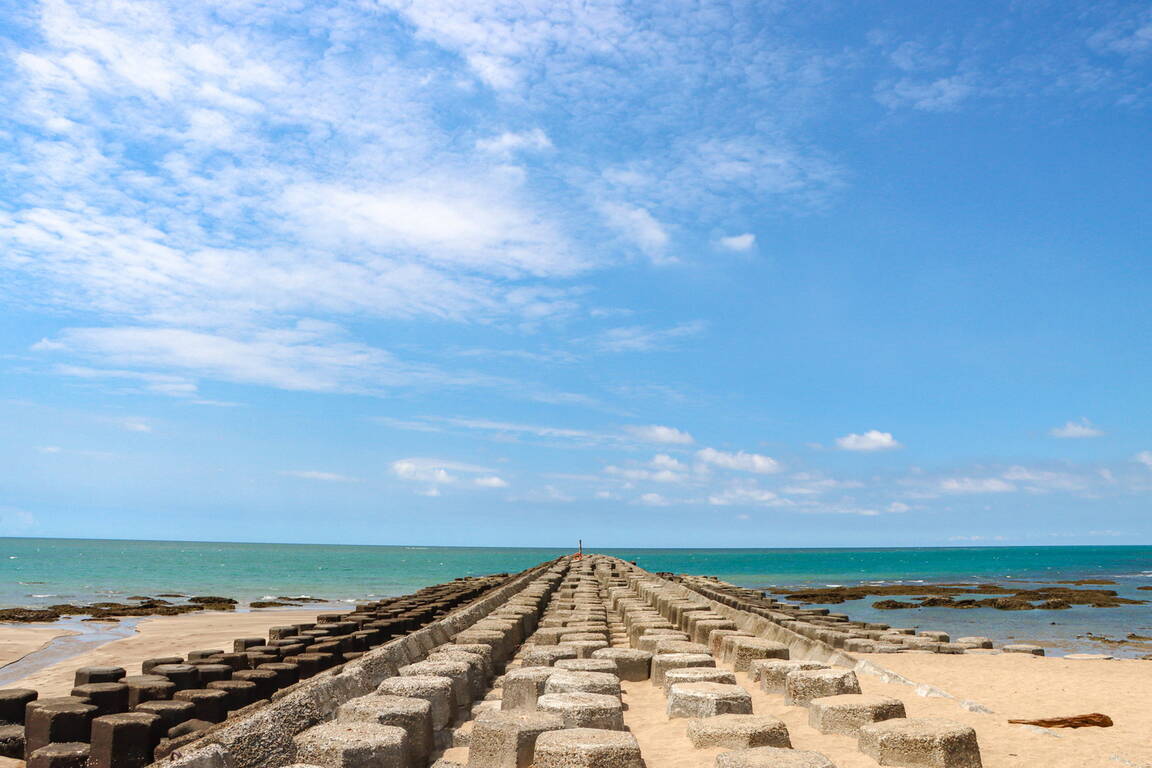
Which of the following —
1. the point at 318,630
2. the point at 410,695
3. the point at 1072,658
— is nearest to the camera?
the point at 410,695

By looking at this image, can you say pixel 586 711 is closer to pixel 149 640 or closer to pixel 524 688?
pixel 524 688

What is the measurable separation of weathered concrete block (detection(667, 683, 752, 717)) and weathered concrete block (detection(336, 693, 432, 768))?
1.81m

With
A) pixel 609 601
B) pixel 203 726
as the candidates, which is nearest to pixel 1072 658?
pixel 609 601

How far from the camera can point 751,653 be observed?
29.2 feet

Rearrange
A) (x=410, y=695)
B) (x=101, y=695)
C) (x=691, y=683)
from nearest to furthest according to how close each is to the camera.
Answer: (x=410, y=695)
(x=691, y=683)
(x=101, y=695)

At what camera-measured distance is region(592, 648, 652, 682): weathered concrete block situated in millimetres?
8359

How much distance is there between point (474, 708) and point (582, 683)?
130 cm

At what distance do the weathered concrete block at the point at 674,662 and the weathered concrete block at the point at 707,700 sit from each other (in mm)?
1136

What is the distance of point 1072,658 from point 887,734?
A: 485 inches

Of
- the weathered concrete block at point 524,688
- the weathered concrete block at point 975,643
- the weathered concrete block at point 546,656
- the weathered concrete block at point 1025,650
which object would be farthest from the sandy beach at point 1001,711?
the weathered concrete block at point 975,643

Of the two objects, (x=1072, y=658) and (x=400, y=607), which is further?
(x=400, y=607)

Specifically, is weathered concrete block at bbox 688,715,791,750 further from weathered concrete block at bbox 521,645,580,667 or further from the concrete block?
weathered concrete block at bbox 521,645,580,667

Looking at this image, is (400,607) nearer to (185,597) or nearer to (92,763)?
(92,763)

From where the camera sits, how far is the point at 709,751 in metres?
5.13
